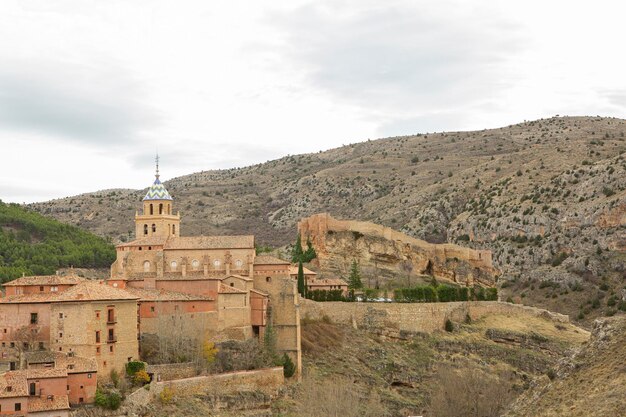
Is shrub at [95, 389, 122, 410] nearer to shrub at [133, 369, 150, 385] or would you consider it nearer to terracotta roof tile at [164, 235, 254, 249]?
shrub at [133, 369, 150, 385]

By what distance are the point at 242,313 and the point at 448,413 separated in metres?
13.2

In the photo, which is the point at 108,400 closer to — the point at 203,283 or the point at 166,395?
the point at 166,395

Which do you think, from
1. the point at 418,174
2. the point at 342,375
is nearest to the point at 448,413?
the point at 342,375

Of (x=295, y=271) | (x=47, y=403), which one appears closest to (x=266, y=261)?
(x=295, y=271)

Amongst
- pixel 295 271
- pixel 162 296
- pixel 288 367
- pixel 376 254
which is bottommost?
pixel 288 367

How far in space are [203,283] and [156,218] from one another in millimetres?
13065

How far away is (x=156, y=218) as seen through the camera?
78625 mm

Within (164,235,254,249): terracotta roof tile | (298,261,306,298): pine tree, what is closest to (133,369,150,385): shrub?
(164,235,254,249): terracotta roof tile

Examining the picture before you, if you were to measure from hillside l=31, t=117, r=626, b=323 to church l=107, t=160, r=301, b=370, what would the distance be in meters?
35.0

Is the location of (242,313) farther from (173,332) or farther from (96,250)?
(96,250)

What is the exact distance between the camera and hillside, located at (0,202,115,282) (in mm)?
97562

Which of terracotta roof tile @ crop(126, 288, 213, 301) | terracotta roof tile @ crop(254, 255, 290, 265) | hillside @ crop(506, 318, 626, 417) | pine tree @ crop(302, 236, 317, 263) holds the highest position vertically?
pine tree @ crop(302, 236, 317, 263)

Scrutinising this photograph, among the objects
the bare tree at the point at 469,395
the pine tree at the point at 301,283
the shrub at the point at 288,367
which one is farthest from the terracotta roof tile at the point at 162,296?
the bare tree at the point at 469,395

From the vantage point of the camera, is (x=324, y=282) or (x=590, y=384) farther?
(x=324, y=282)
